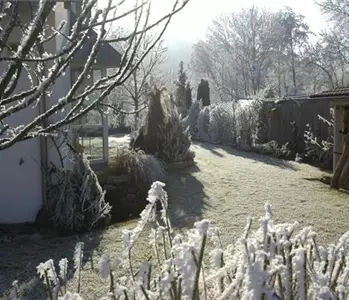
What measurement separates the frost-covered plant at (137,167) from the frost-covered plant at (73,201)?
5.98 feet

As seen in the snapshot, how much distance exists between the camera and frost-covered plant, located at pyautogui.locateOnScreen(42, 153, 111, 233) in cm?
559

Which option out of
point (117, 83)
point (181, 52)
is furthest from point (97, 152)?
point (181, 52)

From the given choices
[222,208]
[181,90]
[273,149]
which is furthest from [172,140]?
[181,90]

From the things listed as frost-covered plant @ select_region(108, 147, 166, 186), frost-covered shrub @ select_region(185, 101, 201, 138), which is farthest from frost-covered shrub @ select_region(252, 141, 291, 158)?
frost-covered plant @ select_region(108, 147, 166, 186)

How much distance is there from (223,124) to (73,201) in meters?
11.4

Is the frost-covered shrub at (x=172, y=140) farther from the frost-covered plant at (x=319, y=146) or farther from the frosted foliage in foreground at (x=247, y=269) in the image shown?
the frosted foliage in foreground at (x=247, y=269)

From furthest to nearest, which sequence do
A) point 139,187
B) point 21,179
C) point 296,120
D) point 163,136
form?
point 296,120 → point 163,136 → point 139,187 → point 21,179

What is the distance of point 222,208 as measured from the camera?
259 inches

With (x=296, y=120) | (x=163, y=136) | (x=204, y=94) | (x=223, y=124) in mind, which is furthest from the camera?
(x=204, y=94)

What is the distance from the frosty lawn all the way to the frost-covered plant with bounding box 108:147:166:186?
392mm

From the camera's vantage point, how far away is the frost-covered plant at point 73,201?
18.3ft

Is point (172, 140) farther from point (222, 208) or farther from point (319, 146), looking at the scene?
point (319, 146)

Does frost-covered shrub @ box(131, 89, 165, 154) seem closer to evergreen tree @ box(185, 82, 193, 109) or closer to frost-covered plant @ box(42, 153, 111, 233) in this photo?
frost-covered plant @ box(42, 153, 111, 233)

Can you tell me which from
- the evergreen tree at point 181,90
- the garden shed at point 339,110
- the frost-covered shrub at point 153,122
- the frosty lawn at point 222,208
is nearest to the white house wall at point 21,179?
the frosty lawn at point 222,208
